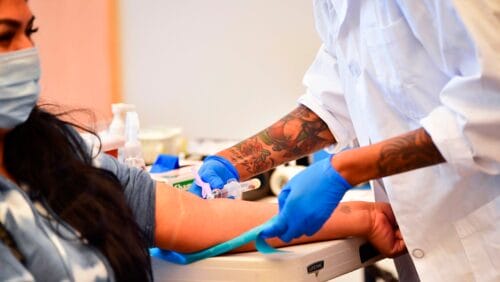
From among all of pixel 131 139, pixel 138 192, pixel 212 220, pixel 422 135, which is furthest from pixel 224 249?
pixel 131 139

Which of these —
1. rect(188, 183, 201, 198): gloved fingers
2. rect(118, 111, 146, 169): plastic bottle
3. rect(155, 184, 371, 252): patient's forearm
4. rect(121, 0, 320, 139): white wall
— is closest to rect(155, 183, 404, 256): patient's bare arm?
rect(155, 184, 371, 252): patient's forearm

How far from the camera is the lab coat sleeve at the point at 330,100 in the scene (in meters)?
1.59

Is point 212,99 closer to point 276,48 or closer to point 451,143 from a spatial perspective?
point 276,48

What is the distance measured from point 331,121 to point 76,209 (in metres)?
0.72

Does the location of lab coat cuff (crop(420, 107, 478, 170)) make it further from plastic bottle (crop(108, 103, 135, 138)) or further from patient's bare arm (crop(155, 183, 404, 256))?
plastic bottle (crop(108, 103, 135, 138))

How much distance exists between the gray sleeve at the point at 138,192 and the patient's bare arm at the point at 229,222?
0.04 feet

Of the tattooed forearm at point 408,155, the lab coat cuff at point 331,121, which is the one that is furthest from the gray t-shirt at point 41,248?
the lab coat cuff at point 331,121

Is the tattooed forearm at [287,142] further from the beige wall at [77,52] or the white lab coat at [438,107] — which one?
the beige wall at [77,52]

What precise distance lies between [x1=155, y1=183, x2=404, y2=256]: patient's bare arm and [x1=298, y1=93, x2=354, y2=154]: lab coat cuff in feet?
0.99

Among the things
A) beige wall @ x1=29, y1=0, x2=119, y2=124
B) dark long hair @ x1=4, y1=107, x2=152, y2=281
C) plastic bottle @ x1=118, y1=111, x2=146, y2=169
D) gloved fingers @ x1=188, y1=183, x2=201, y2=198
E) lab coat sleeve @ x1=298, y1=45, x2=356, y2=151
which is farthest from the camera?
beige wall @ x1=29, y1=0, x2=119, y2=124

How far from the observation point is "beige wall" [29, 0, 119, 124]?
2.31 meters

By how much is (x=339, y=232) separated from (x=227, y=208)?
216mm

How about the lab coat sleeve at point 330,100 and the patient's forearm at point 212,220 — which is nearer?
the patient's forearm at point 212,220

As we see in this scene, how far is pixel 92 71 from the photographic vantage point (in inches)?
98.7
